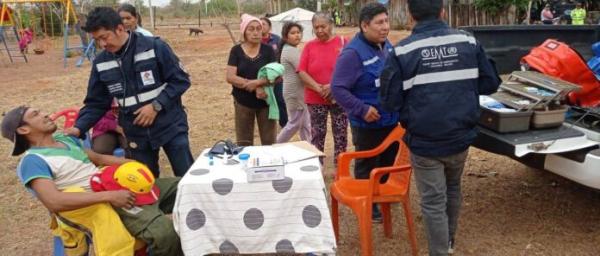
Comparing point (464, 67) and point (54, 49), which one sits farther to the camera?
point (54, 49)

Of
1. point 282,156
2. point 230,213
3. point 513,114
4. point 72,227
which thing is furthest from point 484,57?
point 72,227

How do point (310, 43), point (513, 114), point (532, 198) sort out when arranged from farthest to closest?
point (310, 43)
point (532, 198)
point (513, 114)

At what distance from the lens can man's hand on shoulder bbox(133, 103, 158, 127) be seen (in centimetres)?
338

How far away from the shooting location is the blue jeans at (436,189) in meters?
2.88

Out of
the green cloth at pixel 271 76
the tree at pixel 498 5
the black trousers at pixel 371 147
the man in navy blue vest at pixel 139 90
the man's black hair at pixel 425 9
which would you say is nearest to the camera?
the man's black hair at pixel 425 9

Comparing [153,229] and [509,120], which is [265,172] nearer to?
[153,229]

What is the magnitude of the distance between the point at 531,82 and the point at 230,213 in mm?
2076

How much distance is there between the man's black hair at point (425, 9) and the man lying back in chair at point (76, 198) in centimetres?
172

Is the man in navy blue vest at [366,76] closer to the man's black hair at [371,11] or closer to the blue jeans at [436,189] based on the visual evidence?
the man's black hair at [371,11]

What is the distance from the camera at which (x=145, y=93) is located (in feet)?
11.4

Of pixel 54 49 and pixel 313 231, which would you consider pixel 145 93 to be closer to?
pixel 313 231

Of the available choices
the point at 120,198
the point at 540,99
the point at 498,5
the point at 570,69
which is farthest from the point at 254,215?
the point at 498,5

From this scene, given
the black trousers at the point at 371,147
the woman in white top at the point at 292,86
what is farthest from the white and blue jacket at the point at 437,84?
the woman in white top at the point at 292,86

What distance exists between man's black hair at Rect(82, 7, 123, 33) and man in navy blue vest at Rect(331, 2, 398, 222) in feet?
4.73
